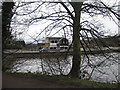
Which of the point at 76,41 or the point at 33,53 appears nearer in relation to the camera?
the point at 76,41

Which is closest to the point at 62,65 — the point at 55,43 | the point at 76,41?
the point at 55,43

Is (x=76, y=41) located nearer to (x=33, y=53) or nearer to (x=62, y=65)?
(x=62, y=65)

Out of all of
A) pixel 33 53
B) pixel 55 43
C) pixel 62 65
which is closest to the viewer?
pixel 33 53

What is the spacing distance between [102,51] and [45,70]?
403 cm

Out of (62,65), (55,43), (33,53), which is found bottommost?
(62,65)

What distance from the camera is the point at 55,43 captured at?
28.7 ft

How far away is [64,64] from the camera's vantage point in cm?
819

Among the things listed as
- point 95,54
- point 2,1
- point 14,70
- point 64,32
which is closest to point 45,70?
point 14,70

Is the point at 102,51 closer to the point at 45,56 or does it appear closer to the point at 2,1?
the point at 45,56

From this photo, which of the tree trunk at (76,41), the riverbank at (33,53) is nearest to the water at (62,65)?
the riverbank at (33,53)

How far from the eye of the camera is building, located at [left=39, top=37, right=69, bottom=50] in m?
8.30

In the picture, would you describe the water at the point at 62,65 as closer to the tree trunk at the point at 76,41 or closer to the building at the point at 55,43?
the building at the point at 55,43

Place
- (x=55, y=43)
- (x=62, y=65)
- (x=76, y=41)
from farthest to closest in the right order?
(x=55, y=43) → (x=62, y=65) → (x=76, y=41)

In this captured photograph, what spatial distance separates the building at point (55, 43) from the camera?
8.30 metres
